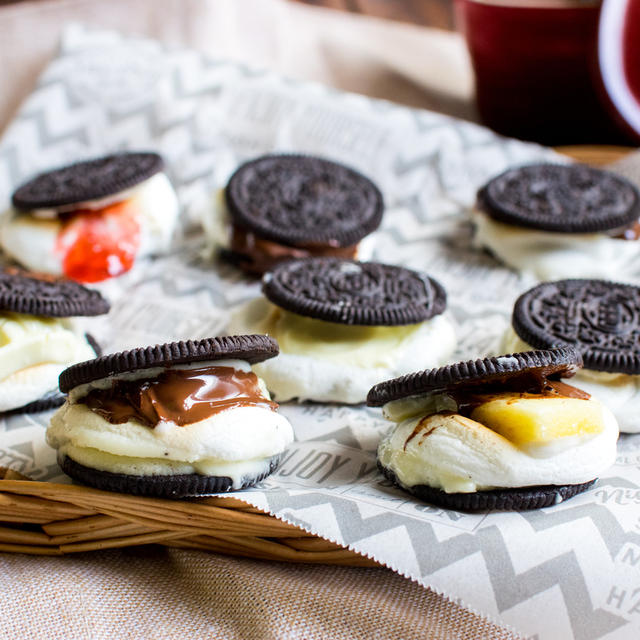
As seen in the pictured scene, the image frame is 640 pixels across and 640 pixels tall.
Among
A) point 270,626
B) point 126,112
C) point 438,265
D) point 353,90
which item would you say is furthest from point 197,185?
point 270,626

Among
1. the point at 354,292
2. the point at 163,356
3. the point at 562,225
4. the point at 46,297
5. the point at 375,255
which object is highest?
the point at 163,356

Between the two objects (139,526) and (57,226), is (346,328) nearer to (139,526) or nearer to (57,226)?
(139,526)

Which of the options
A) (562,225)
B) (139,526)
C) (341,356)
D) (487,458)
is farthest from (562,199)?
(139,526)

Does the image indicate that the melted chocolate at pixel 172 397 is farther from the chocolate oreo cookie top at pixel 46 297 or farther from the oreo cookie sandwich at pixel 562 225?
the oreo cookie sandwich at pixel 562 225

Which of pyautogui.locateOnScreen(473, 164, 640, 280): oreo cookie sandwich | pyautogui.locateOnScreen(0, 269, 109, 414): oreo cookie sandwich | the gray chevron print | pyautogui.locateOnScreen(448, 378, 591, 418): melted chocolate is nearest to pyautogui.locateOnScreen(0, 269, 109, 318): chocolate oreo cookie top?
pyautogui.locateOnScreen(0, 269, 109, 414): oreo cookie sandwich

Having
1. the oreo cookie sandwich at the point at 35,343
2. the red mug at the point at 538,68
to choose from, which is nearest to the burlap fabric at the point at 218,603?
the oreo cookie sandwich at the point at 35,343
